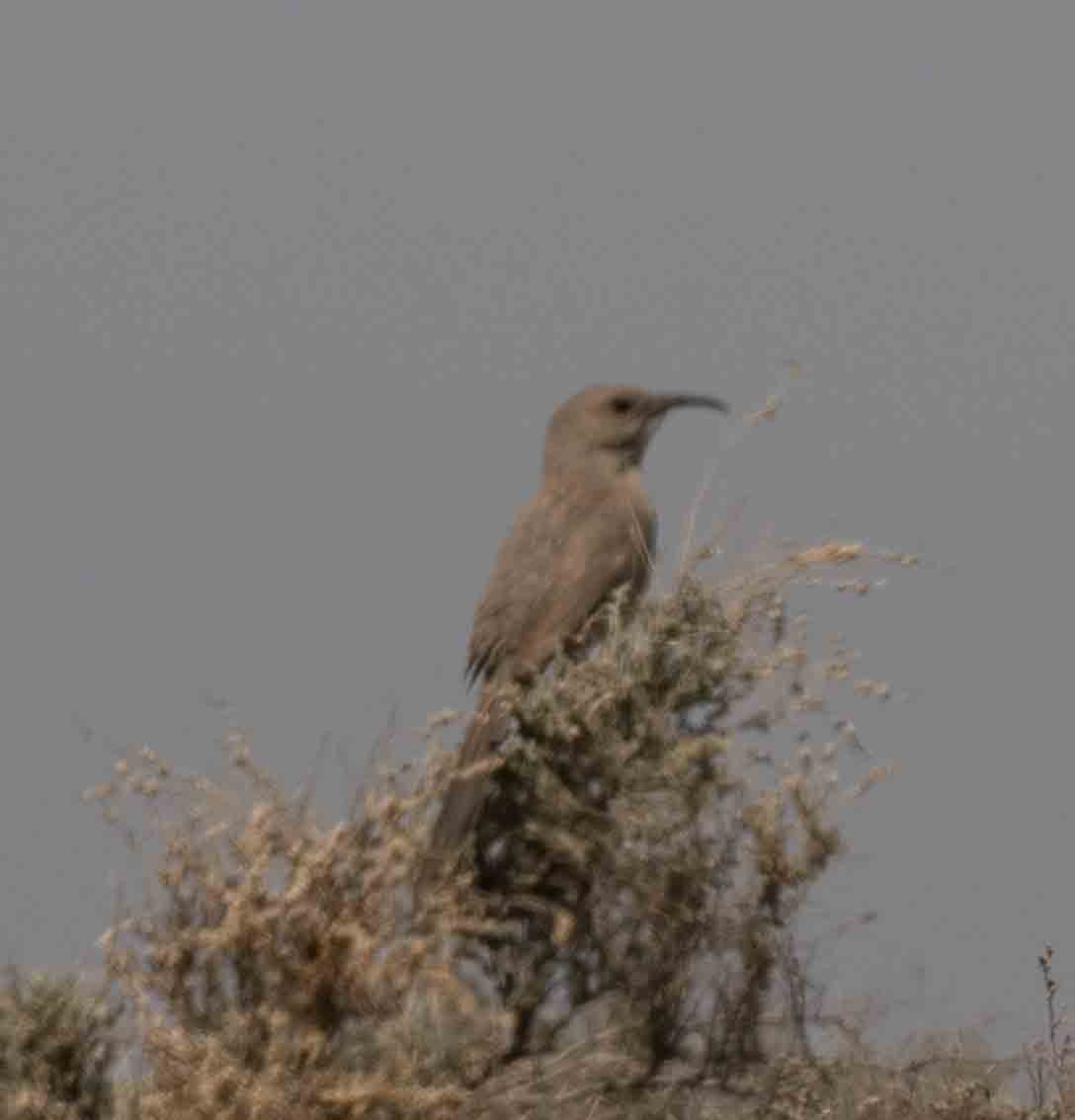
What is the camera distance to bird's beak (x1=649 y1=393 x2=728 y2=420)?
8422mm

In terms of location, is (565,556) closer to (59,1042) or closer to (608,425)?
(608,425)

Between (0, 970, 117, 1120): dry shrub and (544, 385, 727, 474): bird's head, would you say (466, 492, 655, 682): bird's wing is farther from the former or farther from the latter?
(0, 970, 117, 1120): dry shrub

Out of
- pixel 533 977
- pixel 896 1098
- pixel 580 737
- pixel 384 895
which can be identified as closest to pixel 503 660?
pixel 580 737

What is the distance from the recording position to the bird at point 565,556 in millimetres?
6882

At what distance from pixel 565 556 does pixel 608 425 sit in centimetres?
89

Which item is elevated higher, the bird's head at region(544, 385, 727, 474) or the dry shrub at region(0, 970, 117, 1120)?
the bird's head at region(544, 385, 727, 474)

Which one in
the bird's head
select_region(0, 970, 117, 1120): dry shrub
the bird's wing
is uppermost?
the bird's head

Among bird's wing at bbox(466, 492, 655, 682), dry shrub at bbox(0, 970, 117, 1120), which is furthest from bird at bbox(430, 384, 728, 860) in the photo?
dry shrub at bbox(0, 970, 117, 1120)

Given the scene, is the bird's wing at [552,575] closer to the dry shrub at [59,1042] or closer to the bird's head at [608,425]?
the bird's head at [608,425]

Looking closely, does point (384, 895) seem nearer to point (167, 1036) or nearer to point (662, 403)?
point (167, 1036)

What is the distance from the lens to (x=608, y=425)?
27.5 feet

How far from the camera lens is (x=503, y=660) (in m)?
7.38

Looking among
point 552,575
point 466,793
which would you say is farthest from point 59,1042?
point 552,575

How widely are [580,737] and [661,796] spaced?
1.18 feet
